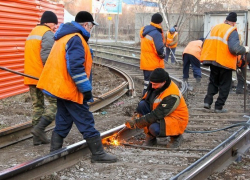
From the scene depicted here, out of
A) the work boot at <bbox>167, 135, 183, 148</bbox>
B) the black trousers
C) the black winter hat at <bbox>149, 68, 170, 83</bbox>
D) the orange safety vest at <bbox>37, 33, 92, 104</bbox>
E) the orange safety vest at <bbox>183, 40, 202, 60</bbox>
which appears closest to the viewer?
the orange safety vest at <bbox>37, 33, 92, 104</bbox>

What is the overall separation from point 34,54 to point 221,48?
3765 millimetres

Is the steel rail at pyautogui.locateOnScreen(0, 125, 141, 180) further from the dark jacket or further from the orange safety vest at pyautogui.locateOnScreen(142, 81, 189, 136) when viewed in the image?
the orange safety vest at pyautogui.locateOnScreen(142, 81, 189, 136)

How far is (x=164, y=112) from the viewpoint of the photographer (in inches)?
218

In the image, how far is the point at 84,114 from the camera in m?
4.85

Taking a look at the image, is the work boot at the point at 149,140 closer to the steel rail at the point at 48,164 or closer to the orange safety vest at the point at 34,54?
the steel rail at the point at 48,164

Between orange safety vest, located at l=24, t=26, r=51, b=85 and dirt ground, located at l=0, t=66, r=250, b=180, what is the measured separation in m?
1.08

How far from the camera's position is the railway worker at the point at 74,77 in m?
4.60

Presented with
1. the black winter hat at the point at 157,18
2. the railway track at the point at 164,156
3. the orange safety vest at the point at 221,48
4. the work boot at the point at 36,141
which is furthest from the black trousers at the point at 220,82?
the work boot at the point at 36,141

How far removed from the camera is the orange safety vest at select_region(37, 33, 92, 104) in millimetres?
4668

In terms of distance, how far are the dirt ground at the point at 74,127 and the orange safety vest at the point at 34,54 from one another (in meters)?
1.08

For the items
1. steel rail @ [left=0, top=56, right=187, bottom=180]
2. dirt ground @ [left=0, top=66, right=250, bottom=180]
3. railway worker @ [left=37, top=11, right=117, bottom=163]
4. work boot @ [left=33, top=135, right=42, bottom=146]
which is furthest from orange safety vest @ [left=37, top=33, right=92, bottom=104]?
work boot @ [left=33, top=135, right=42, bottom=146]

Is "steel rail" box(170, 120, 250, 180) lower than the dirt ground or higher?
higher

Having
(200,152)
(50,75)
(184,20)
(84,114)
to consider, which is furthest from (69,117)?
(184,20)

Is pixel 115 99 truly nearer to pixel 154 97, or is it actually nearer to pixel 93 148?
pixel 154 97
